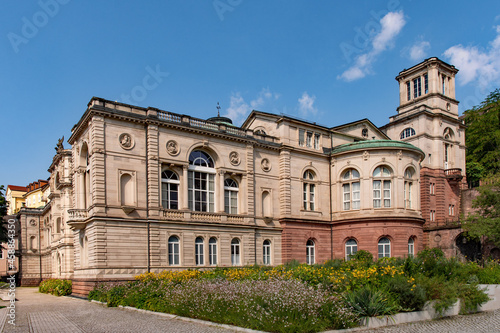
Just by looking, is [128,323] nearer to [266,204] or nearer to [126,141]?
[126,141]

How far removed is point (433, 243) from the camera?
44656mm

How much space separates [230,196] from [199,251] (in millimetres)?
5391

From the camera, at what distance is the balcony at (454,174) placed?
46.7m

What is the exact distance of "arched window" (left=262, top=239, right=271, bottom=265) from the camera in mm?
35531

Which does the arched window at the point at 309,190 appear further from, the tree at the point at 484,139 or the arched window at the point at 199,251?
the tree at the point at 484,139

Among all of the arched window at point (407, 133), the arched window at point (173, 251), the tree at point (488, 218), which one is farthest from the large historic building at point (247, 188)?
the tree at point (488, 218)

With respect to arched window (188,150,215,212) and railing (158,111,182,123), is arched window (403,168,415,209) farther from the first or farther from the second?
railing (158,111,182,123)

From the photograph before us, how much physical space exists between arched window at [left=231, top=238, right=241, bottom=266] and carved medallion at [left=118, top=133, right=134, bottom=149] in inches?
420

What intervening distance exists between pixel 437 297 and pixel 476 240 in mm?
30368

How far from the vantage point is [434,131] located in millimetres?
47719

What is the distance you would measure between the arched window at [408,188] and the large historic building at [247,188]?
89 mm

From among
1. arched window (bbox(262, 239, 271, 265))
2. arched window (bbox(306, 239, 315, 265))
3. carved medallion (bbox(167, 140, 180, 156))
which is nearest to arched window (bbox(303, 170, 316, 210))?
arched window (bbox(306, 239, 315, 265))

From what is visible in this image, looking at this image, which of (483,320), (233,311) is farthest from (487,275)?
(233,311)

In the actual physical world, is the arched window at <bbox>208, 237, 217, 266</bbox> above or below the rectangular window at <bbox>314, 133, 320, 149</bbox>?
below
